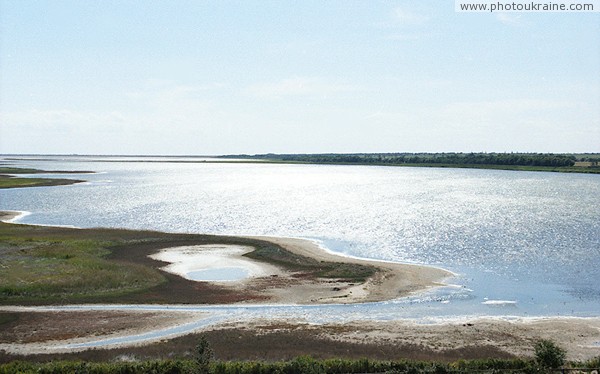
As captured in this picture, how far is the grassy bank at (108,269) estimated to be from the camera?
3978cm

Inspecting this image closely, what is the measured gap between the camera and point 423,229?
75.1 m

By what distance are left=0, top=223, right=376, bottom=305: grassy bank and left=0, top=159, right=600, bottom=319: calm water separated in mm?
8312

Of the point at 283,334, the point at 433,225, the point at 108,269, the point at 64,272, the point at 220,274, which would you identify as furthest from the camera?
the point at 433,225

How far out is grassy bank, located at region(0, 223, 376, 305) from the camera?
39781mm

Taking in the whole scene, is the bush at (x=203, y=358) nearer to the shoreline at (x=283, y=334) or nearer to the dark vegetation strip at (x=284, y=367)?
the dark vegetation strip at (x=284, y=367)

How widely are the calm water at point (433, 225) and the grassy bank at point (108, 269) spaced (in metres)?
8.31

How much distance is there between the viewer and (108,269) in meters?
47.6

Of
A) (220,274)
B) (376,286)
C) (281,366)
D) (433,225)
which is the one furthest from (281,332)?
(433,225)

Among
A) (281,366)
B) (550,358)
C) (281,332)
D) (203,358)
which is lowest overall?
(281,332)

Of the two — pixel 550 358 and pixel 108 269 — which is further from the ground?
pixel 550 358

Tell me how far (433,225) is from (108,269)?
50.3m

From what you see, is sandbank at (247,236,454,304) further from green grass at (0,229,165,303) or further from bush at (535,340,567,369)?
bush at (535,340,567,369)

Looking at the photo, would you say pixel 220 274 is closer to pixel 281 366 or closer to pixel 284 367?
pixel 281 366

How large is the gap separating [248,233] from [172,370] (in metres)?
49.6
